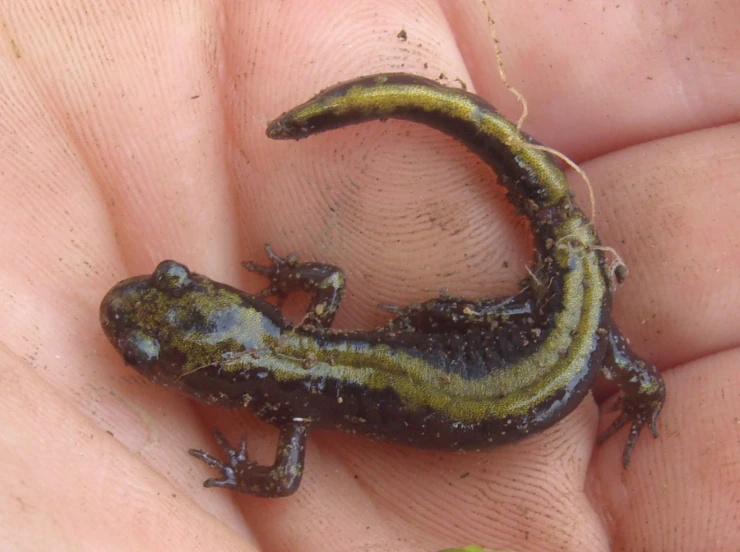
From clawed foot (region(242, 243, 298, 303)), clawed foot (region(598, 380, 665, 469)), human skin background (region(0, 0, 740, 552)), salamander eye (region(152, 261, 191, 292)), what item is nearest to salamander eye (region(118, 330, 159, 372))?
human skin background (region(0, 0, 740, 552))

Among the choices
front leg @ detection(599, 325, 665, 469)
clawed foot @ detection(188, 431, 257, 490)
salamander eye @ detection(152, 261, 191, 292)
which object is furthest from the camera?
front leg @ detection(599, 325, 665, 469)

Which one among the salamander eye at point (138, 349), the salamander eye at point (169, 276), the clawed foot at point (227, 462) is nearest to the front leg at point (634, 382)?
the clawed foot at point (227, 462)

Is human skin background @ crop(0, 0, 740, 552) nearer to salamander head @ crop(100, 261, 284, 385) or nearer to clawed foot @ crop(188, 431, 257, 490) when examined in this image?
clawed foot @ crop(188, 431, 257, 490)

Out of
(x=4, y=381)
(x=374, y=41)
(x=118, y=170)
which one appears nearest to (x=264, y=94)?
(x=374, y=41)

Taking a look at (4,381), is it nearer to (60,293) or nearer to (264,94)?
(60,293)

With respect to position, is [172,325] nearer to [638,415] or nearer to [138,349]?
[138,349]

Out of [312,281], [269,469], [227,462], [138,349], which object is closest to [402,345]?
[312,281]
